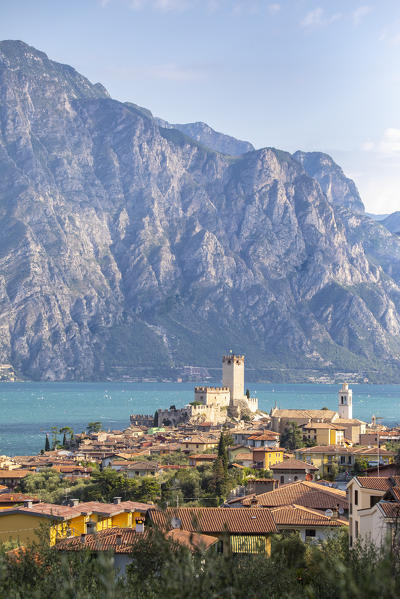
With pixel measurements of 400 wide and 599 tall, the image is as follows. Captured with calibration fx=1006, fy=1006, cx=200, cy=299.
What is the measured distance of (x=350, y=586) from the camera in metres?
15.9

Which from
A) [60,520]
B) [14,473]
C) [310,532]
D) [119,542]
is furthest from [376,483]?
[14,473]

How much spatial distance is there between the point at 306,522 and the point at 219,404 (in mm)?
103108

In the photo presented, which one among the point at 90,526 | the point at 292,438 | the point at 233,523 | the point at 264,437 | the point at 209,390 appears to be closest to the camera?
the point at 233,523

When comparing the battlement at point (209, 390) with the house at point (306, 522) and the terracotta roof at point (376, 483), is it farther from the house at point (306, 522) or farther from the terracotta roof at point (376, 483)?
the terracotta roof at point (376, 483)

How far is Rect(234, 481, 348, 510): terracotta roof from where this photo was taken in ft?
139

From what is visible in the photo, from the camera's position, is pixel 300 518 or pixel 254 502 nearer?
pixel 300 518

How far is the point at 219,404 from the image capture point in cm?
14050

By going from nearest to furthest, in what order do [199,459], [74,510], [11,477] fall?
[74,510], [11,477], [199,459]

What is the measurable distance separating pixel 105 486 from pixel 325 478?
14.2 metres

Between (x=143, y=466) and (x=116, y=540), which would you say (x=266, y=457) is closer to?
(x=143, y=466)

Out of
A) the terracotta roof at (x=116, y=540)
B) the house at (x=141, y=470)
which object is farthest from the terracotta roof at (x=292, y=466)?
the terracotta roof at (x=116, y=540)

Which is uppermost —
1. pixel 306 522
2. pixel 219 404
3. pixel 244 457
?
pixel 219 404

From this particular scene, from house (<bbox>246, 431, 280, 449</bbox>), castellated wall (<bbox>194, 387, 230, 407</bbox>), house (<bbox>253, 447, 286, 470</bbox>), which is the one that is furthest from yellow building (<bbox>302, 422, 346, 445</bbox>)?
castellated wall (<bbox>194, 387, 230, 407</bbox>)

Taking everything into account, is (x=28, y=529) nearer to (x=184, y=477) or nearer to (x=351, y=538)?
(x=351, y=538)
